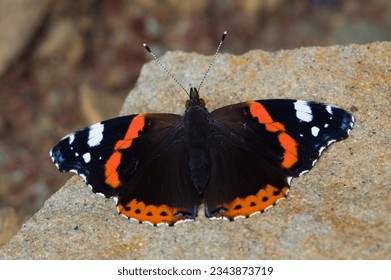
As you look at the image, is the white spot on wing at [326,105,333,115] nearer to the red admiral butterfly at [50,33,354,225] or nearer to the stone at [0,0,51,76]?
the red admiral butterfly at [50,33,354,225]

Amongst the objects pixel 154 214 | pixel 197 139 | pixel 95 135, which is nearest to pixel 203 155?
pixel 197 139

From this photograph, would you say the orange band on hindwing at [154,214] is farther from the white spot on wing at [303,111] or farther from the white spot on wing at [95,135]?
the white spot on wing at [303,111]

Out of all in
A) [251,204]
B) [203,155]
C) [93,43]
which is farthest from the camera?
[93,43]

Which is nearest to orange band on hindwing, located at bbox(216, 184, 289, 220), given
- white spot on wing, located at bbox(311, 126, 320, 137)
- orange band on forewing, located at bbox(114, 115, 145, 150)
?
white spot on wing, located at bbox(311, 126, 320, 137)

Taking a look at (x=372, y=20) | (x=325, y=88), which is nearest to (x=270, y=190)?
(x=325, y=88)

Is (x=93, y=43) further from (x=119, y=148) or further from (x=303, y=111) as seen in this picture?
(x=303, y=111)

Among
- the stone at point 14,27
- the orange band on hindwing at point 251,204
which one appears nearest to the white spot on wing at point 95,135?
the orange band on hindwing at point 251,204

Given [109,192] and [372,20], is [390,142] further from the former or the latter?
[372,20]
